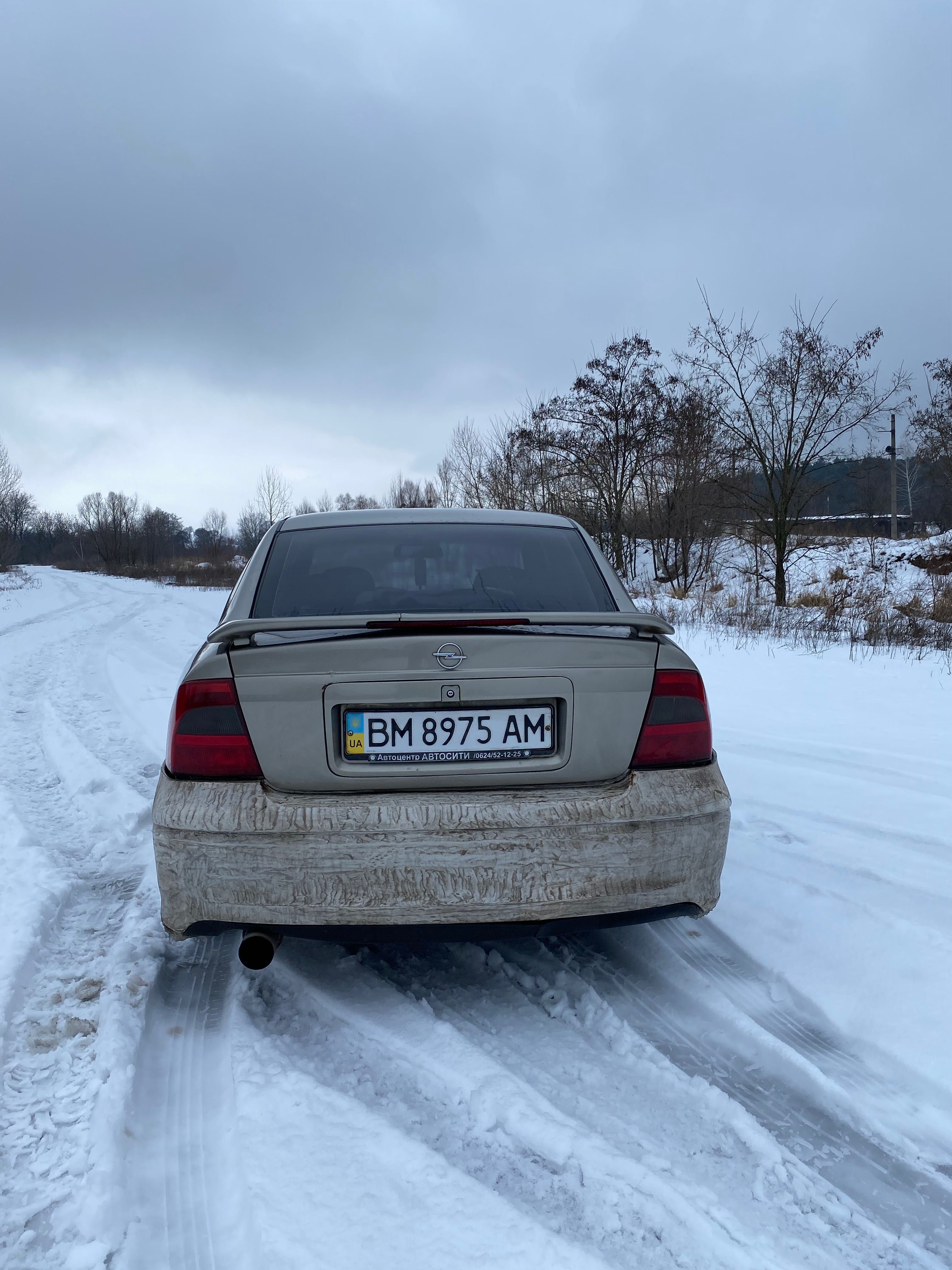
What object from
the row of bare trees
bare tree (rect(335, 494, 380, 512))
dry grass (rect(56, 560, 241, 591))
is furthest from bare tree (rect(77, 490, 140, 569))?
the row of bare trees

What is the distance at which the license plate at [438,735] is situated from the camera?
1988mm

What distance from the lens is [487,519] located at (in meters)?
3.08

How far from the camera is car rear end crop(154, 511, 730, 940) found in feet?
6.37

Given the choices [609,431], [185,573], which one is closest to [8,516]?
[185,573]

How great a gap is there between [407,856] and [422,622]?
588 mm

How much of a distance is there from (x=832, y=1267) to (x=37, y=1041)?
6.19 ft

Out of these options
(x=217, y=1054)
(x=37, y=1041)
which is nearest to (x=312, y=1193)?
(x=217, y=1054)

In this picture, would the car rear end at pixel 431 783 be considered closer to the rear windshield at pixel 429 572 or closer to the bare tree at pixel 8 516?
the rear windshield at pixel 429 572

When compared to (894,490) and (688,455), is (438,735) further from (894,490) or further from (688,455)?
(894,490)

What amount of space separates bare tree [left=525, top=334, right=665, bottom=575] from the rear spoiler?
17.3 metres

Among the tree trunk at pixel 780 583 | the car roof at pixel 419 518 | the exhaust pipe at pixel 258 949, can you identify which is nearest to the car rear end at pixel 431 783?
the exhaust pipe at pixel 258 949

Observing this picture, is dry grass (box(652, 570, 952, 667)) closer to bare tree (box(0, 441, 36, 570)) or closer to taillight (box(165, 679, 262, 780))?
taillight (box(165, 679, 262, 780))

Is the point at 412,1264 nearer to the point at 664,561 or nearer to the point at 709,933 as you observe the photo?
the point at 709,933

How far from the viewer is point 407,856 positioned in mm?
1929
